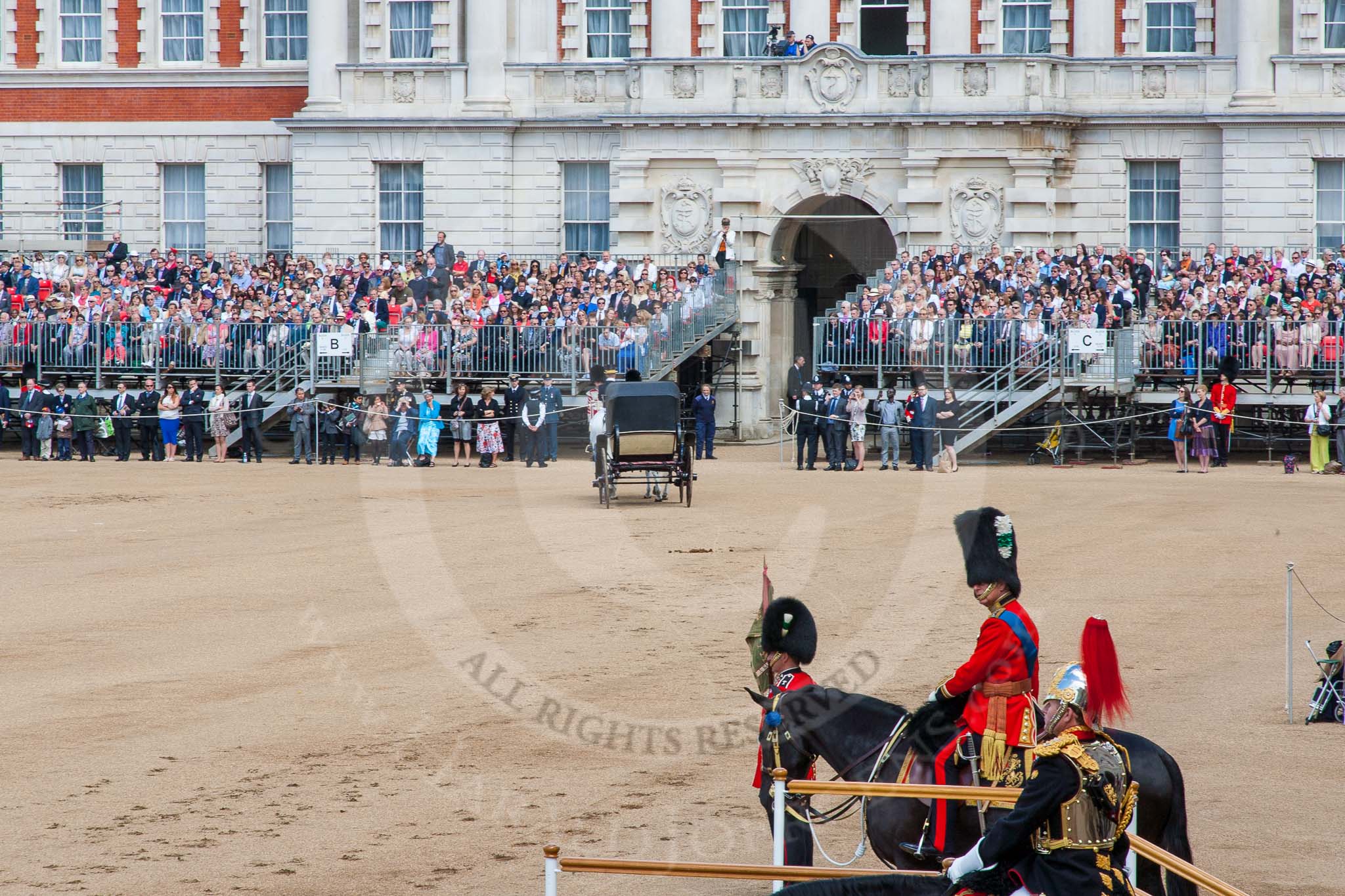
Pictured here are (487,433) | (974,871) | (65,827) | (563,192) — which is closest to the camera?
(974,871)

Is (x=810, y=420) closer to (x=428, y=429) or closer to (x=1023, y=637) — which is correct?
(x=428, y=429)

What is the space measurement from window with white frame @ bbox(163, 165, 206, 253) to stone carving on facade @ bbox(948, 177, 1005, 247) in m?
18.7

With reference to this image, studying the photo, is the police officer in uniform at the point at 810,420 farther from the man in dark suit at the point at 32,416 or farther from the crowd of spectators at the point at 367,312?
the man in dark suit at the point at 32,416

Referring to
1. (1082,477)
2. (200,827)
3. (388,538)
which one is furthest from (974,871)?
(1082,477)

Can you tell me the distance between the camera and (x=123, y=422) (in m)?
34.2

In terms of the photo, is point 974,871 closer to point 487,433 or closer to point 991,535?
point 991,535

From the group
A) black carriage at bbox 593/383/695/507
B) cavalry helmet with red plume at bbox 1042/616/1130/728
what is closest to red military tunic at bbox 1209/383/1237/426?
black carriage at bbox 593/383/695/507

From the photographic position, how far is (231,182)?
44.0m

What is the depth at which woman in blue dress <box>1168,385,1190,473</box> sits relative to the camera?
30.6 metres

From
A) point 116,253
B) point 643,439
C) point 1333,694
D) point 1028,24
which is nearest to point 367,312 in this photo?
point 116,253

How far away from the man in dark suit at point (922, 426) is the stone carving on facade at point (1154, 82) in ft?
34.1

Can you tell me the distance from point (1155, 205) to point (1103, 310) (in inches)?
289

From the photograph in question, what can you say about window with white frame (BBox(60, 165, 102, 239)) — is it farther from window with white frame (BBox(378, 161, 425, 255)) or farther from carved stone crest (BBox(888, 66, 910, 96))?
carved stone crest (BBox(888, 66, 910, 96))

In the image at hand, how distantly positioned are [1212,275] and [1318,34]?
24.1 ft
